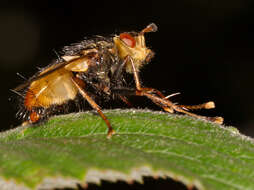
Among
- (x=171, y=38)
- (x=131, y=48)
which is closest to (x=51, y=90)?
(x=131, y=48)

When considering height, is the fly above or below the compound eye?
below

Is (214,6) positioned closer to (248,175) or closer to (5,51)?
(5,51)

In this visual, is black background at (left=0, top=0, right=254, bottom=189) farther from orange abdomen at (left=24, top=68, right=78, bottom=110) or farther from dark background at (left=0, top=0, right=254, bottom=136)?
orange abdomen at (left=24, top=68, right=78, bottom=110)

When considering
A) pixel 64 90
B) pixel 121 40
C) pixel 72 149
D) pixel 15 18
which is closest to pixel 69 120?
pixel 64 90

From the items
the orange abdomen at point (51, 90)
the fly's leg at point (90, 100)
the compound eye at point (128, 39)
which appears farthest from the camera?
the compound eye at point (128, 39)

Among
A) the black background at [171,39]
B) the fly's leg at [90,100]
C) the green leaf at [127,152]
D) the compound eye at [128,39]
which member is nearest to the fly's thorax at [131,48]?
the compound eye at [128,39]

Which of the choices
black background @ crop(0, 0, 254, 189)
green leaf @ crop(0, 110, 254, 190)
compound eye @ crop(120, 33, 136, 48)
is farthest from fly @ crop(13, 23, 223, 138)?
black background @ crop(0, 0, 254, 189)

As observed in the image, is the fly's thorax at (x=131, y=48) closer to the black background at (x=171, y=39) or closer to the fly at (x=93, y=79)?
the fly at (x=93, y=79)
